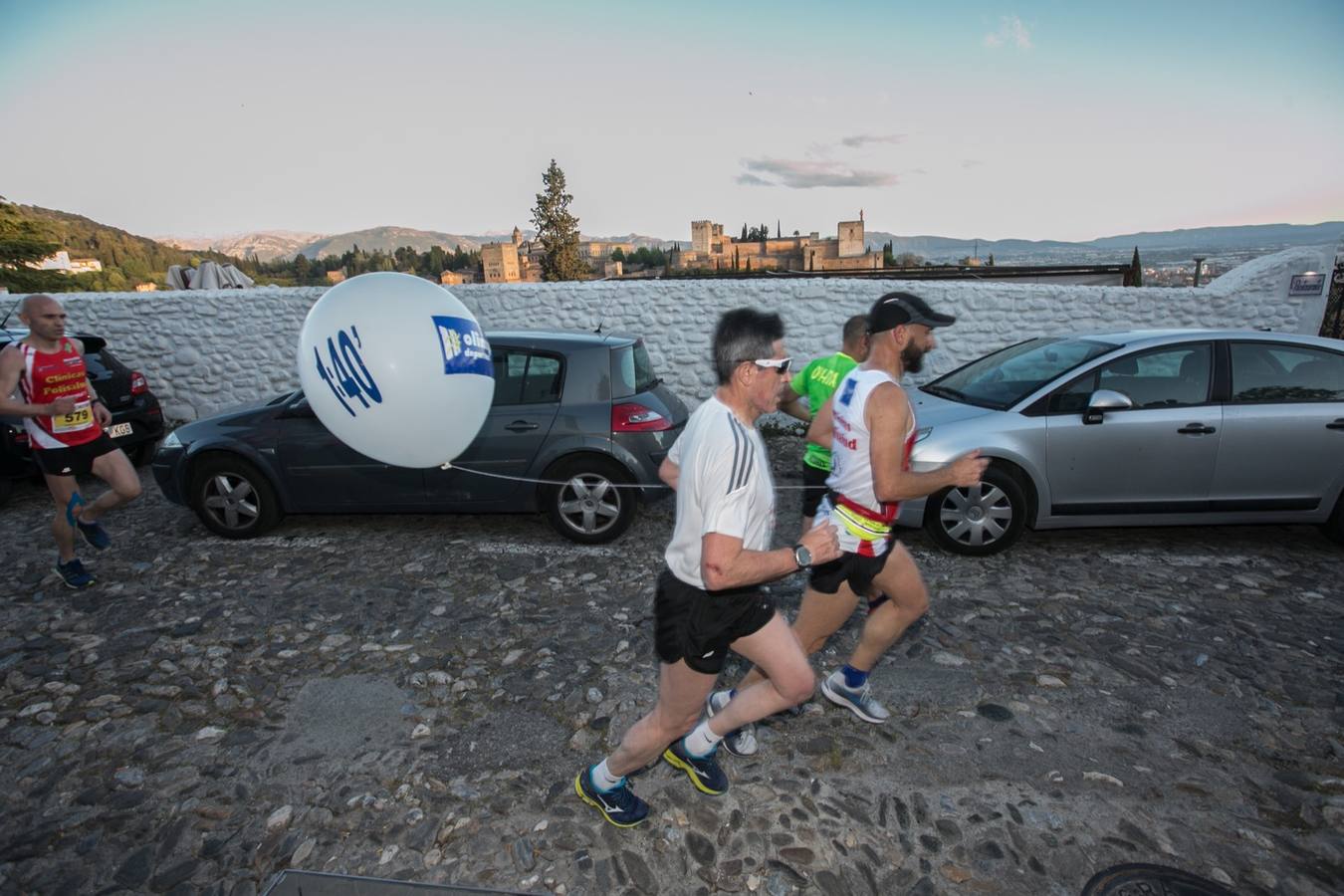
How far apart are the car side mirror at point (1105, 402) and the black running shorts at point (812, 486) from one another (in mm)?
2074

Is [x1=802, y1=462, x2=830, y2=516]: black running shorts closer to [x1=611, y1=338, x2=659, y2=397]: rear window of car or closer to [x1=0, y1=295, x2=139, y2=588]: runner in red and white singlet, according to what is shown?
[x1=611, y1=338, x2=659, y2=397]: rear window of car

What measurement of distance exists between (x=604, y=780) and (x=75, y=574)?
4276mm

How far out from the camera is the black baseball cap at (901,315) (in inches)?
103

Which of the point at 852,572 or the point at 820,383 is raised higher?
the point at 820,383

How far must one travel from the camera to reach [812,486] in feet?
12.5

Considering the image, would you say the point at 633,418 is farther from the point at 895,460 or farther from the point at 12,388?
the point at 12,388

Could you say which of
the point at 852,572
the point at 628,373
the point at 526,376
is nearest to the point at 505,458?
the point at 526,376

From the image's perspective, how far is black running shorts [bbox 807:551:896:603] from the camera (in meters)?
2.73

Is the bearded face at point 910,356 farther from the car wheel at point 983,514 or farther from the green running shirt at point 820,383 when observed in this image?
the car wheel at point 983,514

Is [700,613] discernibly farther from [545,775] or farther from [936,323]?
[936,323]

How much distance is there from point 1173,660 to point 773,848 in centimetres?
254

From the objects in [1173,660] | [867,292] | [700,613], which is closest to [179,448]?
[700,613]

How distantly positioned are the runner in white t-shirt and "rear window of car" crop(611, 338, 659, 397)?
9.20 feet

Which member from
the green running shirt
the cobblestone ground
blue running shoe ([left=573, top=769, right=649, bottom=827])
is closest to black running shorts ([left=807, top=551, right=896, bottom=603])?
the cobblestone ground
